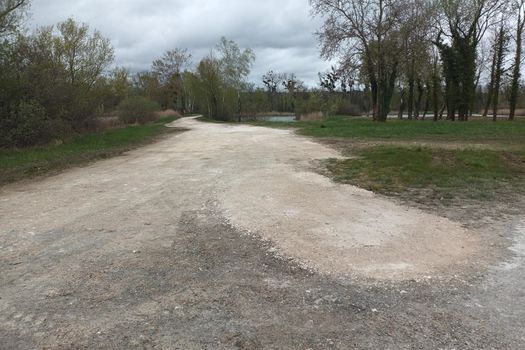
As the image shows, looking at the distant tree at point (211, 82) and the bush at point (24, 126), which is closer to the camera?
the bush at point (24, 126)

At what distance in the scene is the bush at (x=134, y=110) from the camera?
35.6m

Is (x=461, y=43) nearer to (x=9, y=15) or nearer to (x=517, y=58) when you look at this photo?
(x=517, y=58)

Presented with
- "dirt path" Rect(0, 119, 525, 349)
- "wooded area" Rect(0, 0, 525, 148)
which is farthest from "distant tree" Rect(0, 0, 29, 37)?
"dirt path" Rect(0, 119, 525, 349)

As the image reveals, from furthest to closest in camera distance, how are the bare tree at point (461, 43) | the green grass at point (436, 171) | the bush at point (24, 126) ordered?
1. the bare tree at point (461, 43)
2. the bush at point (24, 126)
3. the green grass at point (436, 171)

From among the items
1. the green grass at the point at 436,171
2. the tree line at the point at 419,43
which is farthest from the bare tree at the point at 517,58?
the green grass at the point at 436,171

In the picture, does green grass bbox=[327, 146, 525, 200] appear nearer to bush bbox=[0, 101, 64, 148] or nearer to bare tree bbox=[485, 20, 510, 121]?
bush bbox=[0, 101, 64, 148]

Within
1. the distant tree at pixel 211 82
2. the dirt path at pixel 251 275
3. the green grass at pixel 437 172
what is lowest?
the dirt path at pixel 251 275

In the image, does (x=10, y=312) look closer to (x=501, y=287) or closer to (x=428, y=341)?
(x=428, y=341)

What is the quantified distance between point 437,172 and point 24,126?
505 inches

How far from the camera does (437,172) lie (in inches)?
388

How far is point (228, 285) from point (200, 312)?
562 millimetres

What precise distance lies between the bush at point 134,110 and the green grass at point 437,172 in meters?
26.5

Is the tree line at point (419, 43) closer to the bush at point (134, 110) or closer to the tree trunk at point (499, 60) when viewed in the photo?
the tree trunk at point (499, 60)

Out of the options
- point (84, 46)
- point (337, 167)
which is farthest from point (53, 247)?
point (84, 46)
